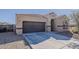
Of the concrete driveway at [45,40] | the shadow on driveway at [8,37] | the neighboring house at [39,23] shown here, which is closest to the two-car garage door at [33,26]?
the neighboring house at [39,23]

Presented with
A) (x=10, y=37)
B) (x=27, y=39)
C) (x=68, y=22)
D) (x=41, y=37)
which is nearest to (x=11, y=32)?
(x=10, y=37)

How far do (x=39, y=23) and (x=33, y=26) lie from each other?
17 cm

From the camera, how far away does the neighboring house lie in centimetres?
423

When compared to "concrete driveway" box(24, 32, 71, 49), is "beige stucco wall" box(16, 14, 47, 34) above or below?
above

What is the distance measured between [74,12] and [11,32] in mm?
1619

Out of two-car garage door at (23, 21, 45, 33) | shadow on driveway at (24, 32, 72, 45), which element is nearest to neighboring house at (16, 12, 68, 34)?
two-car garage door at (23, 21, 45, 33)

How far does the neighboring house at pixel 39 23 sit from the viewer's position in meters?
4.23

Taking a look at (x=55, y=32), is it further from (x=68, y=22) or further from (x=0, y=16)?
(x=0, y=16)

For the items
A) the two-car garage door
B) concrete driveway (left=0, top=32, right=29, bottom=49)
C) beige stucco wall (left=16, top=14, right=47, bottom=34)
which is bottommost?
concrete driveway (left=0, top=32, right=29, bottom=49)

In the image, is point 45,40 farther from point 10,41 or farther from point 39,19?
point 10,41

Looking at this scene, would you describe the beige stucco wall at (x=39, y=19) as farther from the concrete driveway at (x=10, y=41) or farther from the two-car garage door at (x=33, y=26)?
the concrete driveway at (x=10, y=41)

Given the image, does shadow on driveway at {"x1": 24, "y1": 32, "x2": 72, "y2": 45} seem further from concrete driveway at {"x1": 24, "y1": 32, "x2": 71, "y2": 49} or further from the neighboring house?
the neighboring house

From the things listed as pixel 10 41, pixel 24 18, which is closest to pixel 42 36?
pixel 24 18
